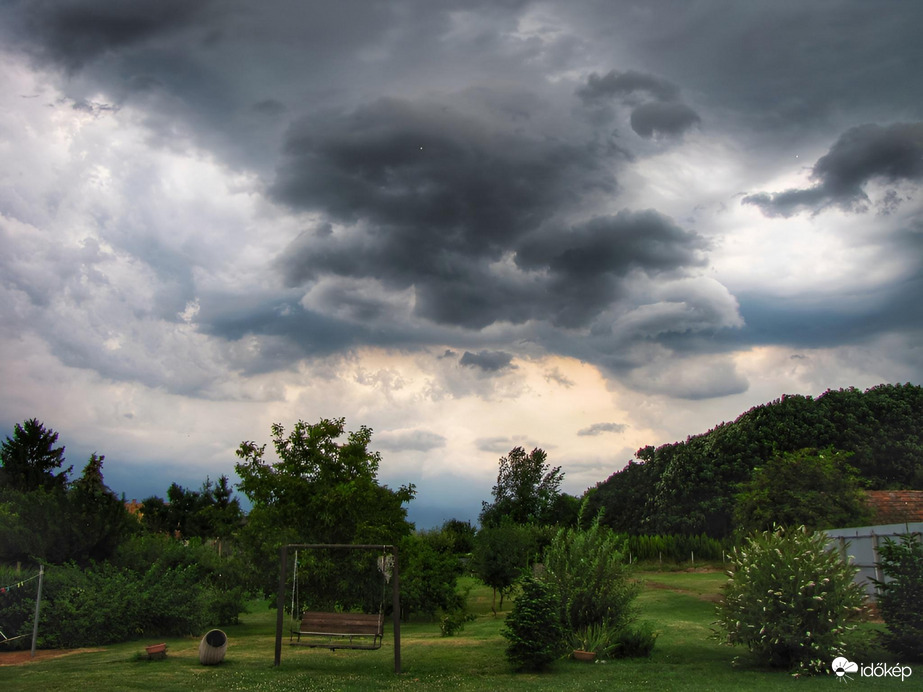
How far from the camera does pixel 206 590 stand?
26.4 meters

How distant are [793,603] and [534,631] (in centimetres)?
541

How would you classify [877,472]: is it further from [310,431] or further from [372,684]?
[372,684]

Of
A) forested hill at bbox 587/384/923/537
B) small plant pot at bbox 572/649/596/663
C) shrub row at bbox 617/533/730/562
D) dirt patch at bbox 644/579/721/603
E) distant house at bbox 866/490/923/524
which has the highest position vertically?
forested hill at bbox 587/384/923/537

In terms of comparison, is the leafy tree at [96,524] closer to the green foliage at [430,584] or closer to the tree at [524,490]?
the green foliage at [430,584]

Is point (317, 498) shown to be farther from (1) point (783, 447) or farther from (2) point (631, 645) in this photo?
(1) point (783, 447)

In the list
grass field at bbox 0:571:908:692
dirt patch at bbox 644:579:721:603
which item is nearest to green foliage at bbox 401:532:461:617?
grass field at bbox 0:571:908:692

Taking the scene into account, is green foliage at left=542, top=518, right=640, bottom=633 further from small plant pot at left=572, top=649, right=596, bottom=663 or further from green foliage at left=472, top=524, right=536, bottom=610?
green foliage at left=472, top=524, right=536, bottom=610

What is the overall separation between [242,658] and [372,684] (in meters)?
5.68

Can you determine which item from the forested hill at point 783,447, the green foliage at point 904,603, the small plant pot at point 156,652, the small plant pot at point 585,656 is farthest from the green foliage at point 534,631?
the forested hill at point 783,447

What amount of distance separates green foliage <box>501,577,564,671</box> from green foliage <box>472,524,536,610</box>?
15.0m

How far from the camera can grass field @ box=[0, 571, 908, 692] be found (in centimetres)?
1388

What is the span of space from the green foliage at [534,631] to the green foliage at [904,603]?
6.99m

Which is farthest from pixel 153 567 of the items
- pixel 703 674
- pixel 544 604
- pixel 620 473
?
pixel 620 473

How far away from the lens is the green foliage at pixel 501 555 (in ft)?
104
